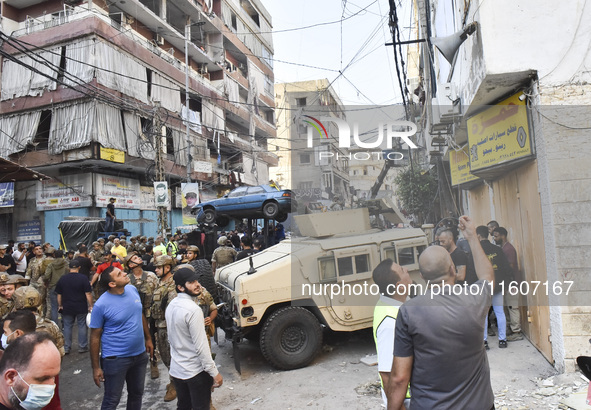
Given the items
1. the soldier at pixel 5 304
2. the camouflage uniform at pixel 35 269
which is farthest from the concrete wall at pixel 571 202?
the camouflage uniform at pixel 35 269

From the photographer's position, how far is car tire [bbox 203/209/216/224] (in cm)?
1386

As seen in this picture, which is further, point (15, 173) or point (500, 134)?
point (15, 173)

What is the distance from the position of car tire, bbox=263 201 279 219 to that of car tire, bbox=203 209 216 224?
6.34ft

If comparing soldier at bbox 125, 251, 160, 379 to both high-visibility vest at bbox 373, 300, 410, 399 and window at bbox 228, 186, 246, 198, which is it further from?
window at bbox 228, 186, 246, 198

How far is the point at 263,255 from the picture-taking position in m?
6.64

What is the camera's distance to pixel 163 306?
16.6 ft

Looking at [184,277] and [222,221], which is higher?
[222,221]

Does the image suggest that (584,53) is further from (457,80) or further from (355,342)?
(355,342)

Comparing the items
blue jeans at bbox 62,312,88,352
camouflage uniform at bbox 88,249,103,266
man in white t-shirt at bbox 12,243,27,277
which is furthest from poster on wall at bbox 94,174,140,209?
blue jeans at bbox 62,312,88,352

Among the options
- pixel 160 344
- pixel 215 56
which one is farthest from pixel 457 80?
pixel 215 56

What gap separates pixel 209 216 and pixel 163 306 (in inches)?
354

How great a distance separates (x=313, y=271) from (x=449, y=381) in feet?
11.9

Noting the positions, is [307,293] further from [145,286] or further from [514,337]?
[514,337]

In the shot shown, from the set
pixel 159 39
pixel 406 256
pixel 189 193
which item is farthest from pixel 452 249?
pixel 159 39
